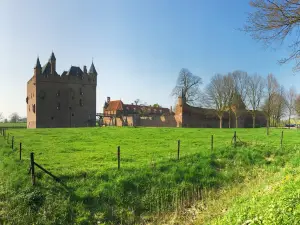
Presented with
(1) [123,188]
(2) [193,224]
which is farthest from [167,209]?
(1) [123,188]

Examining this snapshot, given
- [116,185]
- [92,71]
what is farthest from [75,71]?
[116,185]

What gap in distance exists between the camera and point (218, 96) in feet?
153

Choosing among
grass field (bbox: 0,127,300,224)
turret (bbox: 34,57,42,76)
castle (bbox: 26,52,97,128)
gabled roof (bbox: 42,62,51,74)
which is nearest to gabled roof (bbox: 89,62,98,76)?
castle (bbox: 26,52,97,128)

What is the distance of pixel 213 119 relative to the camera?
51.8 m

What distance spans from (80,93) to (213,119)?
32632 millimetres

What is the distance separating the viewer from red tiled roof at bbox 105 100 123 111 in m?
69.1

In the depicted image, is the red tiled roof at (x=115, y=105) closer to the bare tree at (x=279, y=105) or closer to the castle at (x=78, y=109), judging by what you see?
the castle at (x=78, y=109)

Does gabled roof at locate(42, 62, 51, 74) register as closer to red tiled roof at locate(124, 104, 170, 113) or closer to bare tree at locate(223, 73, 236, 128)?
red tiled roof at locate(124, 104, 170, 113)

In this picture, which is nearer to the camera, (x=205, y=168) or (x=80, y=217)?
(x=80, y=217)

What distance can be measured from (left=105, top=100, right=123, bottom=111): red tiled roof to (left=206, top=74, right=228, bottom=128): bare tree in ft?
95.4

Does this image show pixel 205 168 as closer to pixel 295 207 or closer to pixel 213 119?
pixel 295 207

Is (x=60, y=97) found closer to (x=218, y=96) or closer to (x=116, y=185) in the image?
(x=218, y=96)

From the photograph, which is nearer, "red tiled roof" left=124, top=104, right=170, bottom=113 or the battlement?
the battlement

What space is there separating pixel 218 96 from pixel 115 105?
3328cm
